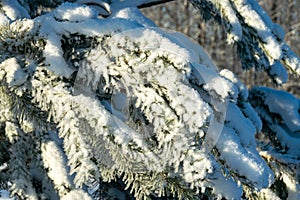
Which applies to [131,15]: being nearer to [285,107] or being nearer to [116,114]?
[116,114]

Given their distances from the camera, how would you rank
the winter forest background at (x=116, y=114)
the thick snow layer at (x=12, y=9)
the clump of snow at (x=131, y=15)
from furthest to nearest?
the clump of snow at (x=131, y=15), the thick snow layer at (x=12, y=9), the winter forest background at (x=116, y=114)

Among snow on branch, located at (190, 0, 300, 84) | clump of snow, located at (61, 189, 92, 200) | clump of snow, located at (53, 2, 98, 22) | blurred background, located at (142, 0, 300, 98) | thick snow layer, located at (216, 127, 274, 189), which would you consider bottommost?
blurred background, located at (142, 0, 300, 98)

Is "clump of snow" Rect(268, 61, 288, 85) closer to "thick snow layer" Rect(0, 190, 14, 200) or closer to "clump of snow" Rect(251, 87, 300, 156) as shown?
Answer: "clump of snow" Rect(251, 87, 300, 156)

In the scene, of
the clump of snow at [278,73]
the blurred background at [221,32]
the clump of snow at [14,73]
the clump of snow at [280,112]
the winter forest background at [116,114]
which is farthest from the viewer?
the blurred background at [221,32]

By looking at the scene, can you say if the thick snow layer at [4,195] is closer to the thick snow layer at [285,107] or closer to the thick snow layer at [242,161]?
the thick snow layer at [242,161]

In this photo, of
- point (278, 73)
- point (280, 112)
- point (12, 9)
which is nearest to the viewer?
point (12, 9)

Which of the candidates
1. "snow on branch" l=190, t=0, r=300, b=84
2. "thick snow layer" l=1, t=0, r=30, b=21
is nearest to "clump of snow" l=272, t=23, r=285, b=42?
"snow on branch" l=190, t=0, r=300, b=84

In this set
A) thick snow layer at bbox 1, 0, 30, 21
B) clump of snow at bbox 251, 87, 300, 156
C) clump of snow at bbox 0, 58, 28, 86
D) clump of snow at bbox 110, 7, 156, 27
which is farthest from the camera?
clump of snow at bbox 251, 87, 300, 156

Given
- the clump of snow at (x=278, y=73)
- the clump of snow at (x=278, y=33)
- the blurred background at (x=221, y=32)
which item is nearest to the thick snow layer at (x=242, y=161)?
the clump of snow at (x=278, y=33)

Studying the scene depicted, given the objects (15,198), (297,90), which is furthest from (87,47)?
(297,90)

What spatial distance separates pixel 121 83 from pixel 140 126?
80 millimetres

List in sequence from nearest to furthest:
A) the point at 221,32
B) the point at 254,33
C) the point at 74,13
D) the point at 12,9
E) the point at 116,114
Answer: the point at 116,114
the point at 74,13
the point at 12,9
the point at 254,33
the point at 221,32

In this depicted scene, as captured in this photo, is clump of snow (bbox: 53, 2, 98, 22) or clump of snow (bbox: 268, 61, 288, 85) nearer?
clump of snow (bbox: 53, 2, 98, 22)

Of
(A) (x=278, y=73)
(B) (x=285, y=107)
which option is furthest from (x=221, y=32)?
(A) (x=278, y=73)
